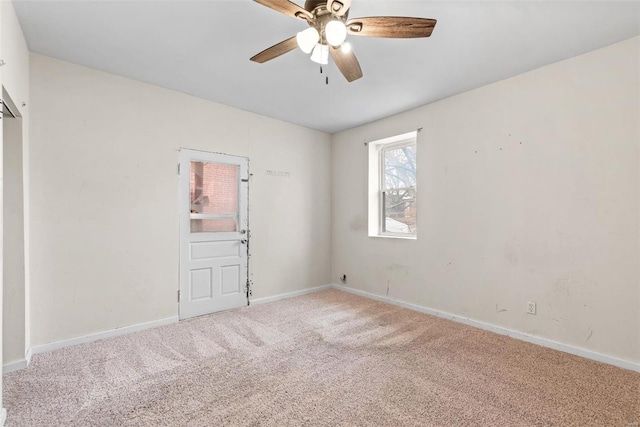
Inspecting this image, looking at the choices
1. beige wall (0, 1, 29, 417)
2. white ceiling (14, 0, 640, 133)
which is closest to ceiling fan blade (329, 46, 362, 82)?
white ceiling (14, 0, 640, 133)

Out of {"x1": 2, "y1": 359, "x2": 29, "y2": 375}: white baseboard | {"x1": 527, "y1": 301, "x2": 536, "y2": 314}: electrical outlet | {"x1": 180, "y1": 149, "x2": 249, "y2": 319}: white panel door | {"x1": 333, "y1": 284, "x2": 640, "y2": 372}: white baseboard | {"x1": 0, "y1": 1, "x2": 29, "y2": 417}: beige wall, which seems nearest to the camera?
{"x1": 0, "y1": 1, "x2": 29, "y2": 417}: beige wall

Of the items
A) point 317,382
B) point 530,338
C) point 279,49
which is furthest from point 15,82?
point 530,338

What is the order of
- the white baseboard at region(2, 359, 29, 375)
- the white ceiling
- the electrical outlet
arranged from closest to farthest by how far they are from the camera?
the white ceiling, the white baseboard at region(2, 359, 29, 375), the electrical outlet

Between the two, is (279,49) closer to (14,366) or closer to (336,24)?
(336,24)

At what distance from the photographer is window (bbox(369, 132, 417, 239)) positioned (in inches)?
167

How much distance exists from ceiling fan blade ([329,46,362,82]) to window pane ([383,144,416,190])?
6.92 ft

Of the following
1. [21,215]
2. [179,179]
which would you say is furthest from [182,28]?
[21,215]

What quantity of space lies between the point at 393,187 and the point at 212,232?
2583 mm

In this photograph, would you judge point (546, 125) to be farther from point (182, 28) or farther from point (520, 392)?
point (182, 28)

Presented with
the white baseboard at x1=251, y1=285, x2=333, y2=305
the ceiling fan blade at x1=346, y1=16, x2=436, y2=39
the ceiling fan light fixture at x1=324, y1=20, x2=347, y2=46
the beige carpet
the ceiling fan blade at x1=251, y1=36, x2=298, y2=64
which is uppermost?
the ceiling fan blade at x1=251, y1=36, x2=298, y2=64

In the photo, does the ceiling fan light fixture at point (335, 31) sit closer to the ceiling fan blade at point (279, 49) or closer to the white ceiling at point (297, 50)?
the ceiling fan blade at point (279, 49)

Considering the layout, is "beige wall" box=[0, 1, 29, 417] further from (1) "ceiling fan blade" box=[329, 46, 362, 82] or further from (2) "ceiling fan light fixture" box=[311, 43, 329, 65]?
(1) "ceiling fan blade" box=[329, 46, 362, 82]

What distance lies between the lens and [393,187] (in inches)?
177

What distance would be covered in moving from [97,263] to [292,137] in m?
2.95
